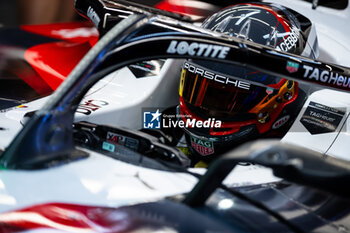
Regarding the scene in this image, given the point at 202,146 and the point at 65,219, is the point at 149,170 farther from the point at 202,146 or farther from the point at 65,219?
the point at 202,146

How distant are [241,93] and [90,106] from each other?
0.51 meters

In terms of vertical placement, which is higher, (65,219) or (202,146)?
(65,219)

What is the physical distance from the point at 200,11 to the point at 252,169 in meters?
1.37

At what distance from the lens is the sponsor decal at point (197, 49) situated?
859mm

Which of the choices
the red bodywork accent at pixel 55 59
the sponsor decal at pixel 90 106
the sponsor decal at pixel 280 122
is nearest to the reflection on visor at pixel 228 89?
the sponsor decal at pixel 280 122

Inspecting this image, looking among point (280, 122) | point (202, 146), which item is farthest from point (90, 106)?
point (280, 122)

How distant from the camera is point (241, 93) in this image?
1.34 m

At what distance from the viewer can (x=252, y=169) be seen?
1091 mm

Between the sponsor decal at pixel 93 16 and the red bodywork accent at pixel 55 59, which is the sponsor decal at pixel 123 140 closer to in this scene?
the sponsor decal at pixel 93 16

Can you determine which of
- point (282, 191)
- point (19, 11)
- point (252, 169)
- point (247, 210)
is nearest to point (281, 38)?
point (252, 169)

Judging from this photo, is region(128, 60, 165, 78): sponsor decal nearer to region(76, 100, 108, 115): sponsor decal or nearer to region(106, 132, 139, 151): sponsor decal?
region(76, 100, 108, 115): sponsor decal

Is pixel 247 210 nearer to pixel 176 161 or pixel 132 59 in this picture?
pixel 176 161

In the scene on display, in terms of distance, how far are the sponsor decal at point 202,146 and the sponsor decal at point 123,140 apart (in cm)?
43

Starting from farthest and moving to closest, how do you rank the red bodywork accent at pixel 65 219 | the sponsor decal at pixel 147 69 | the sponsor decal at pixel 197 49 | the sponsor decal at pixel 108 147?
1. the sponsor decal at pixel 147 69
2. the sponsor decal at pixel 108 147
3. the sponsor decal at pixel 197 49
4. the red bodywork accent at pixel 65 219
